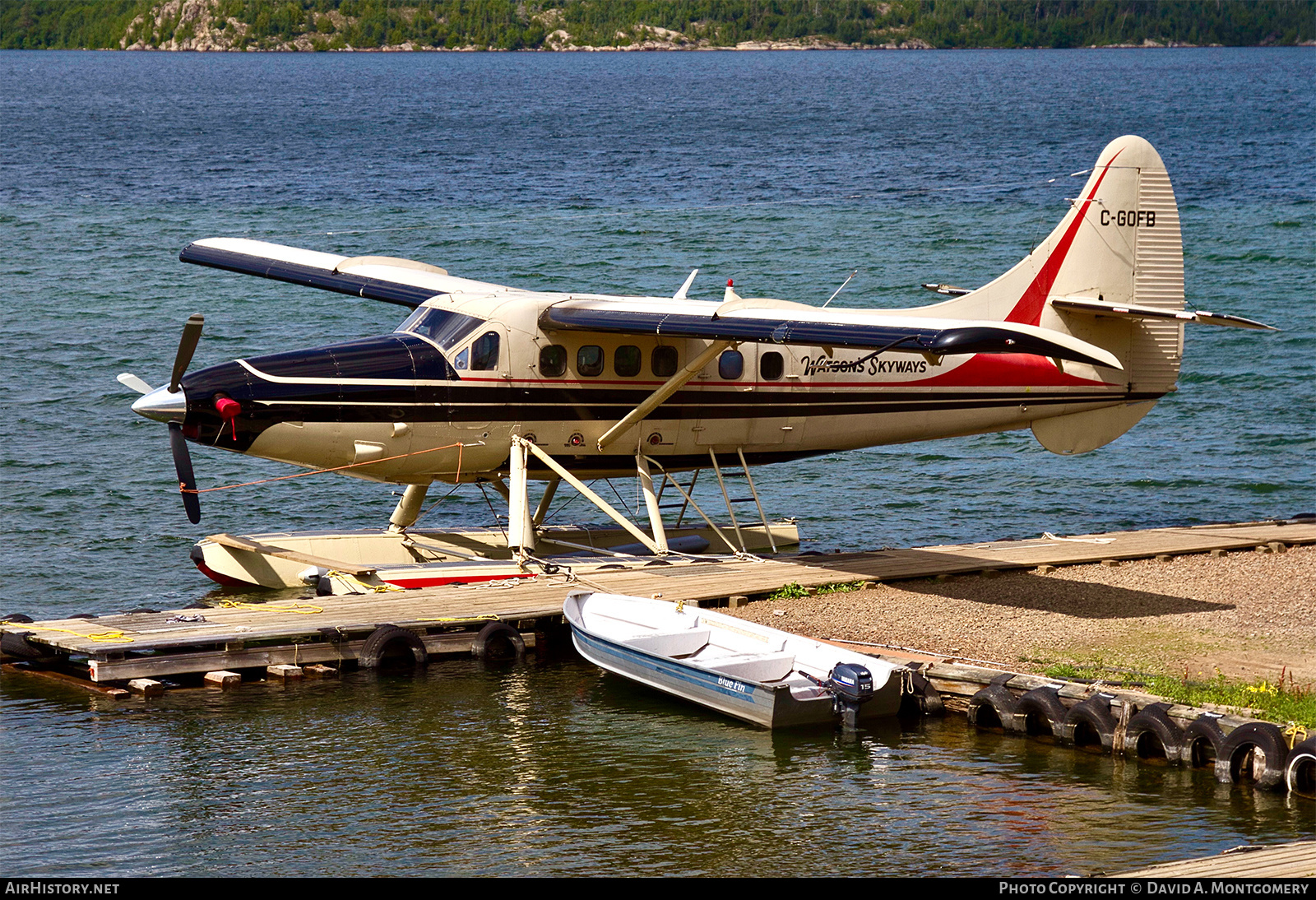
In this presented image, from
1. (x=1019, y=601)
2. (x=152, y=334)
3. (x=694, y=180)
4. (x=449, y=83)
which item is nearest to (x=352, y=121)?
(x=694, y=180)

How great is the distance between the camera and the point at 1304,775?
12.6 m

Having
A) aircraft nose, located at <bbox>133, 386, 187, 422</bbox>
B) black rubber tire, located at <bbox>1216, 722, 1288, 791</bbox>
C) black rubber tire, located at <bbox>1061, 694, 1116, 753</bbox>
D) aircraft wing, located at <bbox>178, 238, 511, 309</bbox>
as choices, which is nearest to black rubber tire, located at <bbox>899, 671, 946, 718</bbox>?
black rubber tire, located at <bbox>1061, 694, 1116, 753</bbox>

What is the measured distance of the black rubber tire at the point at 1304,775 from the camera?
41.4 ft

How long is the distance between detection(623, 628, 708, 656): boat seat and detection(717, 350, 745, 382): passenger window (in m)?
4.64

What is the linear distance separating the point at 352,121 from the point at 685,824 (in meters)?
93.9

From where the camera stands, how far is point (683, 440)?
2019 cm

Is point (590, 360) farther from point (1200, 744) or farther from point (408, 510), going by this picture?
point (1200, 744)

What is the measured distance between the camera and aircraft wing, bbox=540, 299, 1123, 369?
15227mm

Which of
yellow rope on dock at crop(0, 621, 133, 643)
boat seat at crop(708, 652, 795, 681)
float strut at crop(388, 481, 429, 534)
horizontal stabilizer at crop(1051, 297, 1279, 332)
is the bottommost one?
A: boat seat at crop(708, 652, 795, 681)

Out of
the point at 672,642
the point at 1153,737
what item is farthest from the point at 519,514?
the point at 1153,737

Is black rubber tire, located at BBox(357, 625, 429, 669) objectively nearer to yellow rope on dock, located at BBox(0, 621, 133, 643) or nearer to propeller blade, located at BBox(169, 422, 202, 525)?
yellow rope on dock, located at BBox(0, 621, 133, 643)

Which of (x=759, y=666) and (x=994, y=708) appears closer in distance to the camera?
(x=994, y=708)

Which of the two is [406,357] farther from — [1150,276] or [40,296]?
[40,296]

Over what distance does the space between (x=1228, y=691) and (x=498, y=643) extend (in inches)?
298
